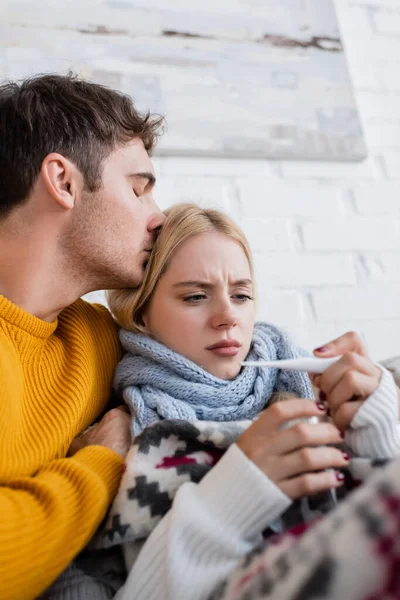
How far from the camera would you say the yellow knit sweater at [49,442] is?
645mm

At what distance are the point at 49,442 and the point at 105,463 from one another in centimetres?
11

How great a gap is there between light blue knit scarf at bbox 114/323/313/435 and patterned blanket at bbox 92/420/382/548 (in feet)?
0.29

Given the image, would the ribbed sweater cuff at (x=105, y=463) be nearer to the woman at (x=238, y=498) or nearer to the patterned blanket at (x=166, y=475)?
the patterned blanket at (x=166, y=475)

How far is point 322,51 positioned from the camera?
5.68ft

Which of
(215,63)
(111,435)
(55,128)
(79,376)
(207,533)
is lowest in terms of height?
(207,533)

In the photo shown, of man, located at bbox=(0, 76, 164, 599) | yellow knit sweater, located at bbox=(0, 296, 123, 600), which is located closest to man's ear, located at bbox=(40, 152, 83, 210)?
man, located at bbox=(0, 76, 164, 599)

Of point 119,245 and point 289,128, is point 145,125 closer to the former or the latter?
point 119,245

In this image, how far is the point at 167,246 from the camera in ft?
3.46

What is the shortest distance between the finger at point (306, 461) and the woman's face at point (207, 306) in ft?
1.07

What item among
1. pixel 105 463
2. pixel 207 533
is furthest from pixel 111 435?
pixel 207 533

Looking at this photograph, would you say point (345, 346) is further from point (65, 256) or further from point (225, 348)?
point (65, 256)

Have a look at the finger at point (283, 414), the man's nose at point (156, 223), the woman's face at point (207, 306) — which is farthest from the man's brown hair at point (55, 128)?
the finger at point (283, 414)

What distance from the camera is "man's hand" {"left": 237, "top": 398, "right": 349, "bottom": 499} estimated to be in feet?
2.07

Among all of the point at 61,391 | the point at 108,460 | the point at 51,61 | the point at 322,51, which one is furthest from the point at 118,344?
the point at 322,51
